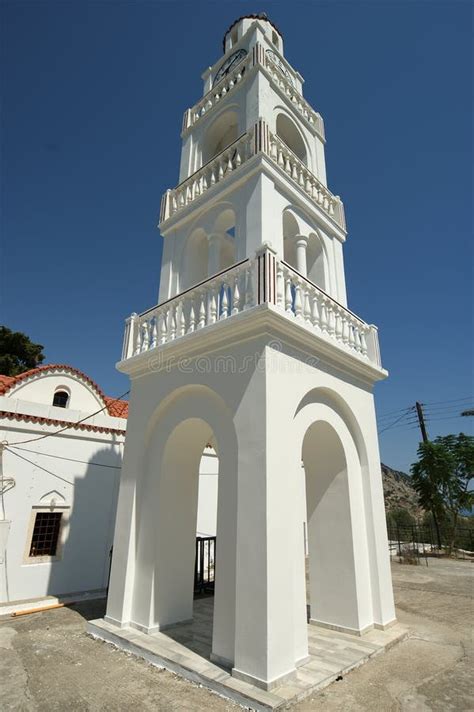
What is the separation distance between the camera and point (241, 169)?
22.5 feet

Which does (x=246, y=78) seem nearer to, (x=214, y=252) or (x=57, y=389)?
(x=214, y=252)

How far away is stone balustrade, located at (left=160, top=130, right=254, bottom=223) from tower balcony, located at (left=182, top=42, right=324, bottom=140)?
7.50 ft

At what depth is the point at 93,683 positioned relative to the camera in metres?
4.28

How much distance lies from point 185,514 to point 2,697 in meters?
2.88

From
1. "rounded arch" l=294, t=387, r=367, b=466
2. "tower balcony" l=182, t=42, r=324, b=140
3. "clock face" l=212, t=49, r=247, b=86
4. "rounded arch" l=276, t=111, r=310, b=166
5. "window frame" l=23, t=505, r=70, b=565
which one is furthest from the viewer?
"clock face" l=212, t=49, r=247, b=86

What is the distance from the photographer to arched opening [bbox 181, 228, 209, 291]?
7.84 m

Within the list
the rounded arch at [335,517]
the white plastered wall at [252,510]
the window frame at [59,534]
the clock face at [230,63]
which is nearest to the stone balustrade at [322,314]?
the white plastered wall at [252,510]

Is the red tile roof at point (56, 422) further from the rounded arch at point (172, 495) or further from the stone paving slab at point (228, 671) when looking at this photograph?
the stone paving slab at point (228, 671)

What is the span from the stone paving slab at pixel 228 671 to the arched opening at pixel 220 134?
31.0ft

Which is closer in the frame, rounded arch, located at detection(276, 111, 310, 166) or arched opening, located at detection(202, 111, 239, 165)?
rounded arch, located at detection(276, 111, 310, 166)

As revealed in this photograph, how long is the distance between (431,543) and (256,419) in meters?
18.5

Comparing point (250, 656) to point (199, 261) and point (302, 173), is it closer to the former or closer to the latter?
point (199, 261)

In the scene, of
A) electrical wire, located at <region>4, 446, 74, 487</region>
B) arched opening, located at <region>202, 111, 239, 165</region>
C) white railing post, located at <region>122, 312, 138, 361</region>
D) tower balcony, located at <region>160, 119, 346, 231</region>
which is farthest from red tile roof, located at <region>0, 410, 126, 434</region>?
arched opening, located at <region>202, 111, 239, 165</region>

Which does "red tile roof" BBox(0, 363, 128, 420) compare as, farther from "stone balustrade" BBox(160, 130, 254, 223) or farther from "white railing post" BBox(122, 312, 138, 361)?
"stone balustrade" BBox(160, 130, 254, 223)
